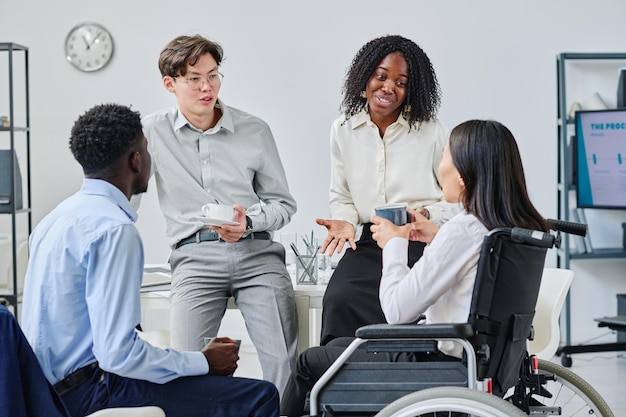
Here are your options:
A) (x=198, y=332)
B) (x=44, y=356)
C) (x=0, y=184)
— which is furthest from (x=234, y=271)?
(x=0, y=184)

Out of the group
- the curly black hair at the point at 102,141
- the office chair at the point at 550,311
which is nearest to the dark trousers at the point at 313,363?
the curly black hair at the point at 102,141

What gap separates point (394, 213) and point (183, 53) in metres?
1.01

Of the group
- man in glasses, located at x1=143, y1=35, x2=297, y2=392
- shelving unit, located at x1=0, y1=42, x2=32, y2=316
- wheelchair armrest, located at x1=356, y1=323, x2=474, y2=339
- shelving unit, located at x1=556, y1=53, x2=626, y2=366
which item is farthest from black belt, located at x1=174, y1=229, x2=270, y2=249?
shelving unit, located at x1=556, y1=53, x2=626, y2=366

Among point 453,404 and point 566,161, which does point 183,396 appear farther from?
point 566,161

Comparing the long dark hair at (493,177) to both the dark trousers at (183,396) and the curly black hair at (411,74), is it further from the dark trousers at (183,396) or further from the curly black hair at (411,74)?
the curly black hair at (411,74)

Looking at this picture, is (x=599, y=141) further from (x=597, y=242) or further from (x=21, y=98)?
(x=21, y=98)

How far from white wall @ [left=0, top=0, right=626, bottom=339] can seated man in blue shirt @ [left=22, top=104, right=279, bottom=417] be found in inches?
141

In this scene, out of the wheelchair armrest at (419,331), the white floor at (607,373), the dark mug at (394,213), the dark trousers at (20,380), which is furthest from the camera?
the white floor at (607,373)

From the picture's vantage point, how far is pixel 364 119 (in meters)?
3.27

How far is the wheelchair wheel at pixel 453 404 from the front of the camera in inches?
74.4

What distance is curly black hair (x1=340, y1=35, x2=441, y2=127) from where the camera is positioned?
3.22 metres

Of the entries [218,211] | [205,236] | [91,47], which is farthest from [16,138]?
[218,211]

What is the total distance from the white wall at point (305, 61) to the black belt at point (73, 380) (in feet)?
12.3

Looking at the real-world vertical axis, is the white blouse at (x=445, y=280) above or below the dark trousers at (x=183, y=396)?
above
